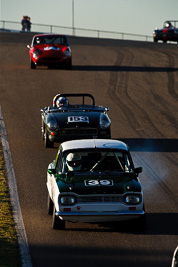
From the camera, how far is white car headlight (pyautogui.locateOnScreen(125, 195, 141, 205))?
1169 centimetres

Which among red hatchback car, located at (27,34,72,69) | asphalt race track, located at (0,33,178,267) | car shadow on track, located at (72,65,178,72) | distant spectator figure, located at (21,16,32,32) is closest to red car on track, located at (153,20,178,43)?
asphalt race track, located at (0,33,178,267)

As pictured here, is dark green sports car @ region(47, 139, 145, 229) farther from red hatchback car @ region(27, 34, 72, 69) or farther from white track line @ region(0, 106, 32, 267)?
red hatchback car @ region(27, 34, 72, 69)

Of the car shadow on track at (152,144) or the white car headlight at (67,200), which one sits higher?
the white car headlight at (67,200)

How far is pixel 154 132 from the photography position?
21.5 metres

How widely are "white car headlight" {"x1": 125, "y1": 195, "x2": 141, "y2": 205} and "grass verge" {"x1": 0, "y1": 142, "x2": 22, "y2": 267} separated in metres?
1.84

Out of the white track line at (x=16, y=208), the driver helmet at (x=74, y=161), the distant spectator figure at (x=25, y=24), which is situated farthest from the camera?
the distant spectator figure at (x=25, y=24)

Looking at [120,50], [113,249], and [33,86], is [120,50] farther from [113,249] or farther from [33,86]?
[113,249]

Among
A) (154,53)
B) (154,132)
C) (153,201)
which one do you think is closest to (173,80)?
(154,53)

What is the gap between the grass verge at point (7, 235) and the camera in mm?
10344

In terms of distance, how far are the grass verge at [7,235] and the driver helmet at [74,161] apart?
1.36 m

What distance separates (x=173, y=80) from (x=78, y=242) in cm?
2204

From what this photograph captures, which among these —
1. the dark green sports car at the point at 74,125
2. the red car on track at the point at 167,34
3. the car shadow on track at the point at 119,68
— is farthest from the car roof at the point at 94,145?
→ the red car on track at the point at 167,34

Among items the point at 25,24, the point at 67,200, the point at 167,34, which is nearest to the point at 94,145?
the point at 67,200

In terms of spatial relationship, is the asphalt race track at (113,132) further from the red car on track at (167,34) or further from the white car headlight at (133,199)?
the red car on track at (167,34)
